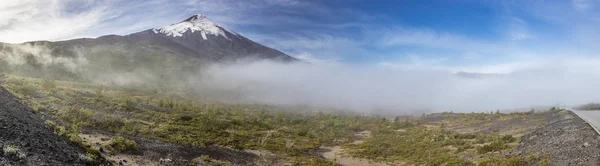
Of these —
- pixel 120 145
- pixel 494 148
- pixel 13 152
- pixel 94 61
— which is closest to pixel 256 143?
pixel 120 145

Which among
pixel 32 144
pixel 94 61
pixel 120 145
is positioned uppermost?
pixel 94 61

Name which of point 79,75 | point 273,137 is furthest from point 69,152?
point 79,75

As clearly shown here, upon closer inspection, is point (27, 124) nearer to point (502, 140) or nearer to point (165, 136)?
point (165, 136)

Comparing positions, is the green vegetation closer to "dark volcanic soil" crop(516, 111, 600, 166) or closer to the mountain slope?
"dark volcanic soil" crop(516, 111, 600, 166)

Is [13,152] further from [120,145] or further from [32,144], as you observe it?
[120,145]

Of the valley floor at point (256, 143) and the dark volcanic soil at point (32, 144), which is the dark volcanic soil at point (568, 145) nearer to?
the valley floor at point (256, 143)

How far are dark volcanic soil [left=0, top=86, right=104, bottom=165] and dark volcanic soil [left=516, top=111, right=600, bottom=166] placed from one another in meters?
23.4

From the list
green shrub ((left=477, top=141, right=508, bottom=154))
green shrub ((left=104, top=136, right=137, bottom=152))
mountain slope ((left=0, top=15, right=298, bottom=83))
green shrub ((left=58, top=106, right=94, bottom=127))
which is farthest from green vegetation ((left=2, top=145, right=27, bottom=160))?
mountain slope ((left=0, top=15, right=298, bottom=83))

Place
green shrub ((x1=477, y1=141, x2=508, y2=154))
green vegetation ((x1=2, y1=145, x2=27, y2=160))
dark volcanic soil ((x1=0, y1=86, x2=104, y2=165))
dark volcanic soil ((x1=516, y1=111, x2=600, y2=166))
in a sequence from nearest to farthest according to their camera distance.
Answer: green vegetation ((x1=2, y1=145, x2=27, y2=160)) < dark volcanic soil ((x1=0, y1=86, x2=104, y2=165)) < dark volcanic soil ((x1=516, y1=111, x2=600, y2=166)) < green shrub ((x1=477, y1=141, x2=508, y2=154))

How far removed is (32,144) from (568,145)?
27602 mm

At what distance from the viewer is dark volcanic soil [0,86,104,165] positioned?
12.6m

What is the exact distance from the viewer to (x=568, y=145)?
17.8m

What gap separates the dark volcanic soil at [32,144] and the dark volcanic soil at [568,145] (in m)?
23.4

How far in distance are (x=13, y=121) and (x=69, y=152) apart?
4052 millimetres
